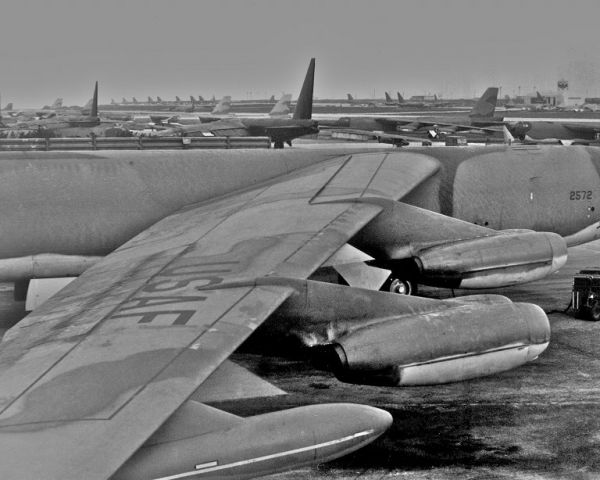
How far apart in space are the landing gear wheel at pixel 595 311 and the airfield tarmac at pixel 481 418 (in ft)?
2.62

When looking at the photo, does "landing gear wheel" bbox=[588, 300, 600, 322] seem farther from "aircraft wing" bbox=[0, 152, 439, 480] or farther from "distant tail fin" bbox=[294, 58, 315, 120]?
"distant tail fin" bbox=[294, 58, 315, 120]

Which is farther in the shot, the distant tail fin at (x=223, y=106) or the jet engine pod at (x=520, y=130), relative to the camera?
the distant tail fin at (x=223, y=106)

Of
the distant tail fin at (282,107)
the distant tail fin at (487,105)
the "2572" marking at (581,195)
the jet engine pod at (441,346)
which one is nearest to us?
the jet engine pod at (441,346)

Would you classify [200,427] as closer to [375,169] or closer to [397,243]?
[397,243]

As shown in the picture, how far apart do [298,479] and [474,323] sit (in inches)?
119

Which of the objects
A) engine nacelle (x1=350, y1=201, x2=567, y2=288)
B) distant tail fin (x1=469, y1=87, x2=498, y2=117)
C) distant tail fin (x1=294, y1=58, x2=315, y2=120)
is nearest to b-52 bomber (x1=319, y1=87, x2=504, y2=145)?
distant tail fin (x1=469, y1=87, x2=498, y2=117)

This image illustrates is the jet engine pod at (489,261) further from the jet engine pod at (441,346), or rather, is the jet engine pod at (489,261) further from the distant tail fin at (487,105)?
the distant tail fin at (487,105)

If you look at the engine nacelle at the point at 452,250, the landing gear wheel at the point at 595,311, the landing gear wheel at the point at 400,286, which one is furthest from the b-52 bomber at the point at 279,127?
the engine nacelle at the point at 452,250

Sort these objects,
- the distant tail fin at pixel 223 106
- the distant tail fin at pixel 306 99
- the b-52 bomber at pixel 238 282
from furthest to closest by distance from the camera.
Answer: the distant tail fin at pixel 223 106 → the distant tail fin at pixel 306 99 → the b-52 bomber at pixel 238 282

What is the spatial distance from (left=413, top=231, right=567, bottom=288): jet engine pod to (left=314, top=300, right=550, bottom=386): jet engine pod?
8.30 feet

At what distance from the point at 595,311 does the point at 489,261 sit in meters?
3.19

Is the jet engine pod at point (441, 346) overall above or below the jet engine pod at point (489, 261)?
below

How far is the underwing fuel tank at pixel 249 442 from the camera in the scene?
6957 mm

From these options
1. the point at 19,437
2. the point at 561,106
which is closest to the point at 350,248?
the point at 19,437
